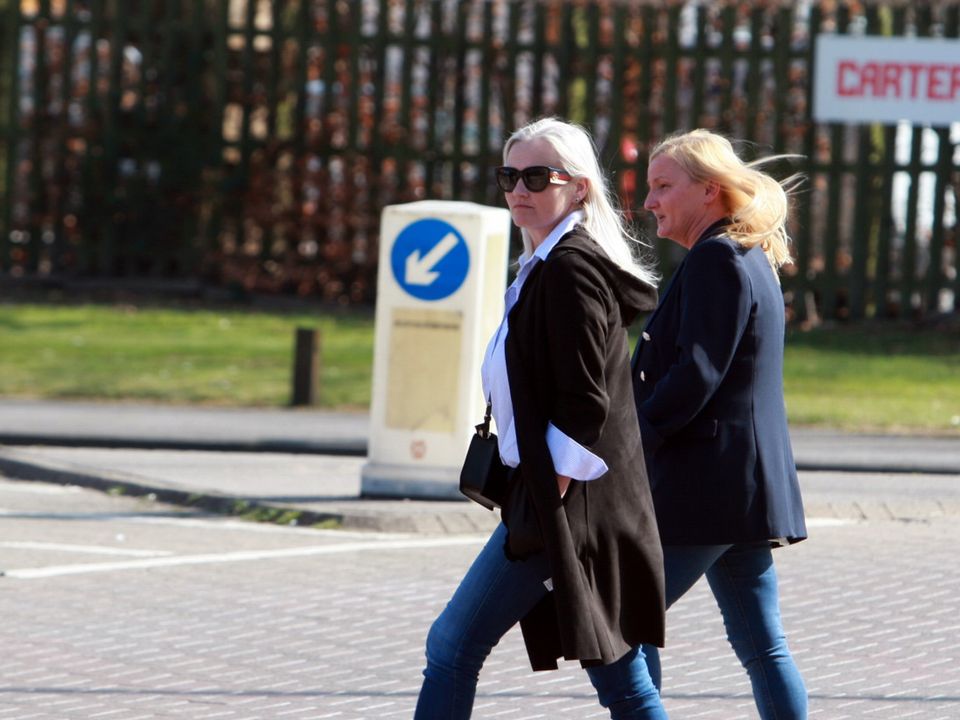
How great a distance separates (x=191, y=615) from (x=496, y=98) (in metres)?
12.7

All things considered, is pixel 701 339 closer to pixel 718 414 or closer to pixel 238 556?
pixel 718 414

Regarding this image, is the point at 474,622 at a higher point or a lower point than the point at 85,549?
higher

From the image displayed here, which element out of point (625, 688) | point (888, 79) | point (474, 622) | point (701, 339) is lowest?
point (625, 688)

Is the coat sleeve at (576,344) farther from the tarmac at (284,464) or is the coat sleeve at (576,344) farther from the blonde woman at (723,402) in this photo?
the tarmac at (284,464)

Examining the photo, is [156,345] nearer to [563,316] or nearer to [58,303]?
[58,303]

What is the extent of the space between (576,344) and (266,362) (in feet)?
38.0

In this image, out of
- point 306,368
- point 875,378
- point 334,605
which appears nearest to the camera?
point 334,605

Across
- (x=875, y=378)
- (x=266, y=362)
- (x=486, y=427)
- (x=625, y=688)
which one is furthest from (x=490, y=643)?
(x=875, y=378)

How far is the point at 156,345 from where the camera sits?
628 inches

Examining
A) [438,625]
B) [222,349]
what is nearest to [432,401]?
[438,625]

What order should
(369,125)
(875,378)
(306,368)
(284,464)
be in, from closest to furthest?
(284,464), (306,368), (875,378), (369,125)

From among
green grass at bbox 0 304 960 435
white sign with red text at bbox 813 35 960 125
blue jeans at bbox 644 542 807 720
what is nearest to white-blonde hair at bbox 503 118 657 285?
blue jeans at bbox 644 542 807 720

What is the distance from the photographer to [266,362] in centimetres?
1523

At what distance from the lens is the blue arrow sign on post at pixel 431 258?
9.20 meters
